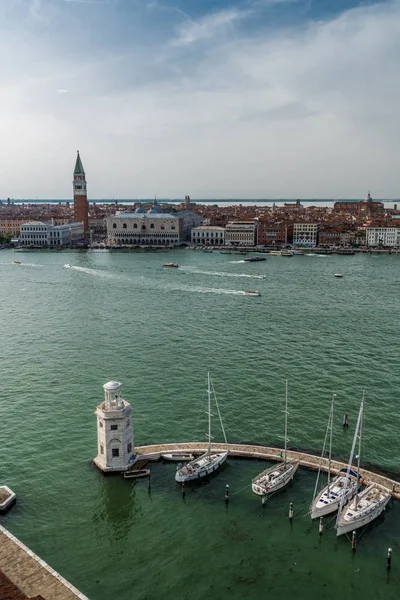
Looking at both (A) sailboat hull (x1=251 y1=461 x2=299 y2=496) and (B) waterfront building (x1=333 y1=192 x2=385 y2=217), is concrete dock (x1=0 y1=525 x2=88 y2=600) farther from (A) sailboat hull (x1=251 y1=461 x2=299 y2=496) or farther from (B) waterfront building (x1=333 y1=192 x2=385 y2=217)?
(B) waterfront building (x1=333 y1=192 x2=385 y2=217)

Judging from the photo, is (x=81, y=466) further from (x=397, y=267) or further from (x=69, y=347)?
(x=397, y=267)

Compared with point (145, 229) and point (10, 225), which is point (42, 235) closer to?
point (10, 225)

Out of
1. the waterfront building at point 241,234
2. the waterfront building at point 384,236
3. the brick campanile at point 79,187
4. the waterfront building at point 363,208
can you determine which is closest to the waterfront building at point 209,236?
the waterfront building at point 241,234

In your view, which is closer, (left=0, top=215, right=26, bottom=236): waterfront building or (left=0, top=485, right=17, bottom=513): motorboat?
(left=0, top=485, right=17, bottom=513): motorboat

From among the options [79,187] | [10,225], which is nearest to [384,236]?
[79,187]

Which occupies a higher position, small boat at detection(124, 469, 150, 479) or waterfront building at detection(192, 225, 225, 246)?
waterfront building at detection(192, 225, 225, 246)

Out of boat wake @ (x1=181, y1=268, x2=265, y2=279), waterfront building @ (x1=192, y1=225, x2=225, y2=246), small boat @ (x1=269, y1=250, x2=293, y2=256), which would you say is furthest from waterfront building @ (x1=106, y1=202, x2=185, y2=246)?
boat wake @ (x1=181, y1=268, x2=265, y2=279)
